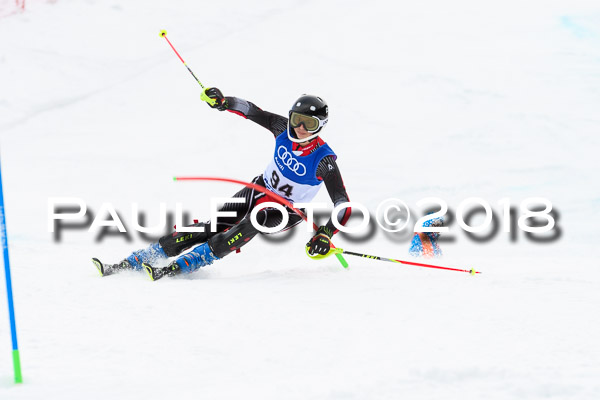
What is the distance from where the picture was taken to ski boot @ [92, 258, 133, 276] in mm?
4641

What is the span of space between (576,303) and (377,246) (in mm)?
2778

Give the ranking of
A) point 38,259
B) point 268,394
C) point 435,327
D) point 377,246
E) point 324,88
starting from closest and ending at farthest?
point 268,394
point 435,327
point 38,259
point 377,246
point 324,88

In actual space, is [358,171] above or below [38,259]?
above

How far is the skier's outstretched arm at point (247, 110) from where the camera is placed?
485cm

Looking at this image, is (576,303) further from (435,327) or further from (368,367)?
(368,367)

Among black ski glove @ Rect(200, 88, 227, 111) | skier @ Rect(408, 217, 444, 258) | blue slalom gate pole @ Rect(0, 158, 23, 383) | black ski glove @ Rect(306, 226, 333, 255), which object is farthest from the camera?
skier @ Rect(408, 217, 444, 258)

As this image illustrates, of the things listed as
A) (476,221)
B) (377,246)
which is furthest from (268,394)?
(476,221)

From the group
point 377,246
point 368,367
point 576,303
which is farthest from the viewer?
point 377,246

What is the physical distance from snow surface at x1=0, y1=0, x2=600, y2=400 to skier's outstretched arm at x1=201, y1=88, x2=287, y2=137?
1.02 metres

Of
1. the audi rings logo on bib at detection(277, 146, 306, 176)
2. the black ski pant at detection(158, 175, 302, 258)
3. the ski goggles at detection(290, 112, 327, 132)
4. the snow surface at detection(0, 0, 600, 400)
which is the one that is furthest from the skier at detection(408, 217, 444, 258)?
the ski goggles at detection(290, 112, 327, 132)

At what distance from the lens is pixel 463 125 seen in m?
9.56

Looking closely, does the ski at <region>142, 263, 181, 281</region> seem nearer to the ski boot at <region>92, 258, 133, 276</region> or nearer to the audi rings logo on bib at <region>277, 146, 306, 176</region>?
the ski boot at <region>92, 258, 133, 276</region>

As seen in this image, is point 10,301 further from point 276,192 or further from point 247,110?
point 247,110

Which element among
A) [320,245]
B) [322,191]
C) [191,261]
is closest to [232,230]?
[191,261]
